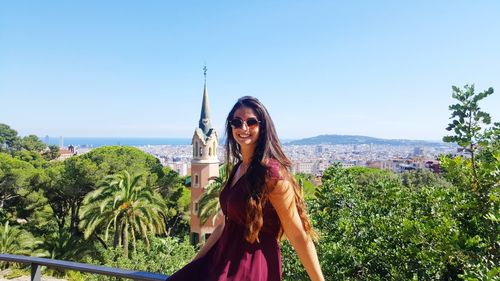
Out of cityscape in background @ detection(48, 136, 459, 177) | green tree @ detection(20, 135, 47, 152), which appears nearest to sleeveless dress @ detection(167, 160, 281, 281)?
cityscape in background @ detection(48, 136, 459, 177)

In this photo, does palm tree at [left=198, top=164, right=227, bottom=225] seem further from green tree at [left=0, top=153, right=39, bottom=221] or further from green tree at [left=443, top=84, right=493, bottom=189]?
green tree at [left=443, top=84, right=493, bottom=189]

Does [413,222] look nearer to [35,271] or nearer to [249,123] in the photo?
[249,123]

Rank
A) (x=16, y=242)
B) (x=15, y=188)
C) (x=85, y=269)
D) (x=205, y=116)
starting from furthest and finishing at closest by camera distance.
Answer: (x=205, y=116) → (x=15, y=188) → (x=16, y=242) → (x=85, y=269)

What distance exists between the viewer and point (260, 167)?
1721 millimetres

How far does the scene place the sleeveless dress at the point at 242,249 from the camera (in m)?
1.71

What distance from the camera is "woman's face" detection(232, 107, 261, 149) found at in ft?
6.07

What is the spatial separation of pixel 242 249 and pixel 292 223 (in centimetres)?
27

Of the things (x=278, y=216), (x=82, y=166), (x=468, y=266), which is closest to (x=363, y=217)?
(x=468, y=266)

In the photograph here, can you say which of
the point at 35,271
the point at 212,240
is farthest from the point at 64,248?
the point at 212,240

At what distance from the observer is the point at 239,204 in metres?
1.72

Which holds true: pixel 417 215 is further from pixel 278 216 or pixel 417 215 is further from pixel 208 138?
pixel 208 138

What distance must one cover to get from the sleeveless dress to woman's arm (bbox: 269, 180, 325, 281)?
0.05 meters

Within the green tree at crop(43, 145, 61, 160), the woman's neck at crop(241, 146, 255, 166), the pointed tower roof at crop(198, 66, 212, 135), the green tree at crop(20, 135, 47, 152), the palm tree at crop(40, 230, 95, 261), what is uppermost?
the pointed tower roof at crop(198, 66, 212, 135)

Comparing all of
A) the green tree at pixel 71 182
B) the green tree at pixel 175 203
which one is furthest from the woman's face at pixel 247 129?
the green tree at pixel 175 203
